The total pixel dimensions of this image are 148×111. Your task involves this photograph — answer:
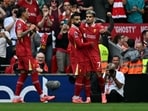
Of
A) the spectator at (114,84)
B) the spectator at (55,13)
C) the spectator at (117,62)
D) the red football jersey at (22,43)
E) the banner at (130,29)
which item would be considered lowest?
the spectator at (114,84)

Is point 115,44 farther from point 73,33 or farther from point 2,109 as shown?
point 2,109

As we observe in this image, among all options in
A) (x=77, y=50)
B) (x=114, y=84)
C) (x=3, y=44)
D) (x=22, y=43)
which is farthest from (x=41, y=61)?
(x=114, y=84)

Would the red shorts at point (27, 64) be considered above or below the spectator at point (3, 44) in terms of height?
below

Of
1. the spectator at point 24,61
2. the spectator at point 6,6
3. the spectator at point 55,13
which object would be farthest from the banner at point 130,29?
the spectator at point 24,61

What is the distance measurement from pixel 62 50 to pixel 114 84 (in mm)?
2715

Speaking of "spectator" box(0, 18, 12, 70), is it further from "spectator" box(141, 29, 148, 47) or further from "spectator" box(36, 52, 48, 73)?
"spectator" box(141, 29, 148, 47)

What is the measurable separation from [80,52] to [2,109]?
3.62 m

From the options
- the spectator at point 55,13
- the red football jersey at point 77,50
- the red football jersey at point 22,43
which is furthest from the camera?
the spectator at point 55,13

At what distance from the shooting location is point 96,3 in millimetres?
20125

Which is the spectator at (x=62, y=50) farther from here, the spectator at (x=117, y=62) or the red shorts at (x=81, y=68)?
the red shorts at (x=81, y=68)

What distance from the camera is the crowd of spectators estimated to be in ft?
60.4

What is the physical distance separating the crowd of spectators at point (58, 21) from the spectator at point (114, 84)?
701mm

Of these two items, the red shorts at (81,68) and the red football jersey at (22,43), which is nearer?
the red football jersey at (22,43)

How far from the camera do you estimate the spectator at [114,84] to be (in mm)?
16216
